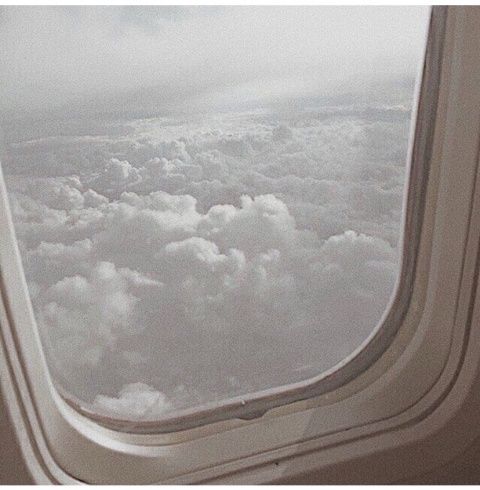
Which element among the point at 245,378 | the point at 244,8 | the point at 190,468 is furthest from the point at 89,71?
the point at 190,468

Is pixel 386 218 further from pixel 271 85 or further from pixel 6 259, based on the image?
pixel 6 259

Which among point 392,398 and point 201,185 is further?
point 392,398

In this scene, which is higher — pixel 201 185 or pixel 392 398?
pixel 201 185
